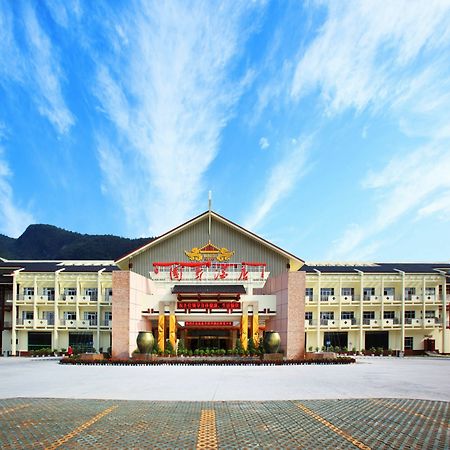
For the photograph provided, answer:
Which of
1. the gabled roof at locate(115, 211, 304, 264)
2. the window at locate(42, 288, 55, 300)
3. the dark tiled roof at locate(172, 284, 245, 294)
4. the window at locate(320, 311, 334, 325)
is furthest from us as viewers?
the window at locate(320, 311, 334, 325)

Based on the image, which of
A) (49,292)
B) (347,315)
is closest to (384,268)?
(347,315)

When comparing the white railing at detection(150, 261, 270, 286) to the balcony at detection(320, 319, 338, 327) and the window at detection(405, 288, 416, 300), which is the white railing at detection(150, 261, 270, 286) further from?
the window at detection(405, 288, 416, 300)

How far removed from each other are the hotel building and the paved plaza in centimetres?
2035

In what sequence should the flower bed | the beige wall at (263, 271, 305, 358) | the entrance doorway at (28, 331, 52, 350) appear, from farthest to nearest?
the entrance doorway at (28, 331, 52, 350) → the beige wall at (263, 271, 305, 358) → the flower bed

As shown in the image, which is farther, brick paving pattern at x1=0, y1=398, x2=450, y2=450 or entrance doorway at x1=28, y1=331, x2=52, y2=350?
entrance doorway at x1=28, y1=331, x2=52, y2=350

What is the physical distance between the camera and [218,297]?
41.3 m

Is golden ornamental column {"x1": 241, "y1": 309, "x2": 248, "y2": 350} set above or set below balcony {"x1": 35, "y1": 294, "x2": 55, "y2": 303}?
below

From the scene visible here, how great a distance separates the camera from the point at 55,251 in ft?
619

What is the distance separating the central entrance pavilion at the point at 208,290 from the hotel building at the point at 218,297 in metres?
0.10

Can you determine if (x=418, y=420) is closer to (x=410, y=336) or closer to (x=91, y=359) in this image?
(x=91, y=359)

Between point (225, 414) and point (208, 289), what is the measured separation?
29.8 meters

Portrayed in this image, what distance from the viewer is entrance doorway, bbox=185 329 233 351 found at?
46469 millimetres

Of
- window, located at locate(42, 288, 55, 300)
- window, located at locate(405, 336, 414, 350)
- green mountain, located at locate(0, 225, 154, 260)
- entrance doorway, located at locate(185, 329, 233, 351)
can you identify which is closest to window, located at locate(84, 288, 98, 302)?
window, located at locate(42, 288, 55, 300)

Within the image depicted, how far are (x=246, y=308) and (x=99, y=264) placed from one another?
2910cm
